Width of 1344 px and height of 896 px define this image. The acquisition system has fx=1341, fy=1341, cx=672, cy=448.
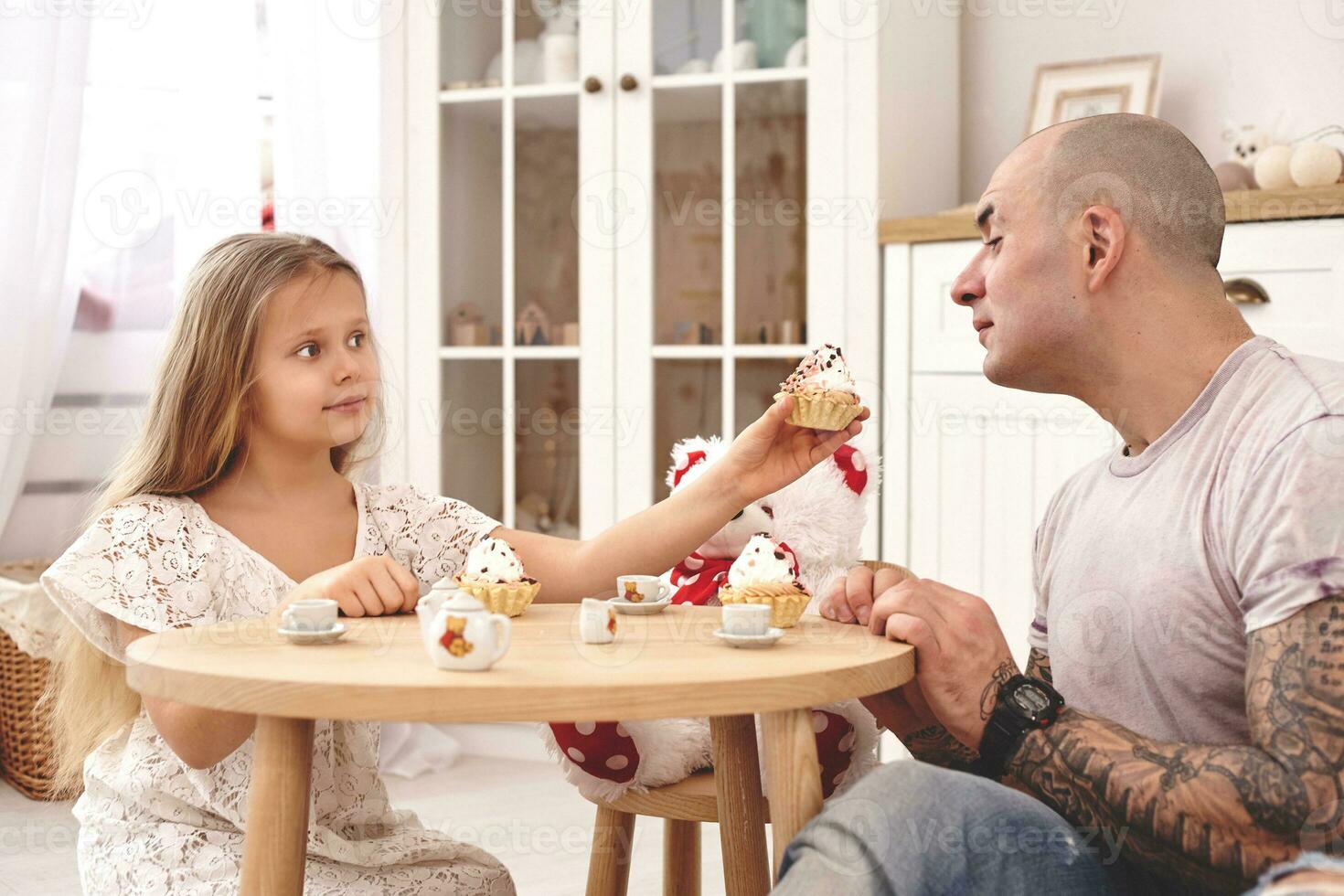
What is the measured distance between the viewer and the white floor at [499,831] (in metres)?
2.36

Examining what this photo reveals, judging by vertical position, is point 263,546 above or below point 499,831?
above

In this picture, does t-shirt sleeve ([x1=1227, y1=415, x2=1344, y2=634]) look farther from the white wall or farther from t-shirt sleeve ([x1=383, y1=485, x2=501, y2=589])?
the white wall

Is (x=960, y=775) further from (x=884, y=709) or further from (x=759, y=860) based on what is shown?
(x=759, y=860)

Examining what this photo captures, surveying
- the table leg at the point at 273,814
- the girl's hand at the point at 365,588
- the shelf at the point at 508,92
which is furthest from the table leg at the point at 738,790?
the shelf at the point at 508,92

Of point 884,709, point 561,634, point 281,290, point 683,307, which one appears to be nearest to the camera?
point 561,634

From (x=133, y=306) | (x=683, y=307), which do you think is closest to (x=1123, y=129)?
(x=683, y=307)

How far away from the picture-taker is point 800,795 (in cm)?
117

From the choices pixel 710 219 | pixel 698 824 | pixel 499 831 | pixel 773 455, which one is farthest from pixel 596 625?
pixel 710 219

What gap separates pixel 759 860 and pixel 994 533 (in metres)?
1.27

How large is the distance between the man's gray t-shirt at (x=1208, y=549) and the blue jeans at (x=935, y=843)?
174 millimetres

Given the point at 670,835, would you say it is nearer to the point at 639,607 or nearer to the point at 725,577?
the point at 725,577

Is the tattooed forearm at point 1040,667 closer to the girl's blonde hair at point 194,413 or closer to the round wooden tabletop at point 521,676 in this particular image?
the round wooden tabletop at point 521,676

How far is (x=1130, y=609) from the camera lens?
4.11 feet

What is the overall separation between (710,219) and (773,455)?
4.64ft
